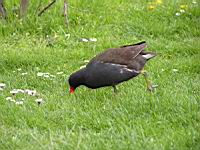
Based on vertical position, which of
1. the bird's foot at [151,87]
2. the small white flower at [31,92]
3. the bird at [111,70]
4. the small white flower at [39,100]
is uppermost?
the bird at [111,70]

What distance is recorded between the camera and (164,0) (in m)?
10.5

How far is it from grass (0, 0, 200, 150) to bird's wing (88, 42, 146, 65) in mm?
356

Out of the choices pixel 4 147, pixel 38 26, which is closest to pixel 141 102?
pixel 4 147

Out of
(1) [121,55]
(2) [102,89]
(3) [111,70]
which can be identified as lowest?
(2) [102,89]

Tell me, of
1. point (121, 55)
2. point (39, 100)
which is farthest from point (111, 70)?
point (39, 100)

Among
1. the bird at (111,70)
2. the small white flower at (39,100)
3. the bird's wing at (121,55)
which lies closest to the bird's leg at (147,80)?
the bird at (111,70)

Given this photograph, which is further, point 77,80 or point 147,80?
point 147,80

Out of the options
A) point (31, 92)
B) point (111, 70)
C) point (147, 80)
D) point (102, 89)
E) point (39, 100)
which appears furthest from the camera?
point (102, 89)

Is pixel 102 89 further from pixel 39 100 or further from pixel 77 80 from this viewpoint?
pixel 39 100

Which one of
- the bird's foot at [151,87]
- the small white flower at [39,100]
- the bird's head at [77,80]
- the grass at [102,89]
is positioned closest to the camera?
the grass at [102,89]

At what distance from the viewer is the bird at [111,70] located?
6.54 m

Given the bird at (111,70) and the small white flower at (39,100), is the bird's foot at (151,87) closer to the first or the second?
the bird at (111,70)

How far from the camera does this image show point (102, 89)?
7.02 metres

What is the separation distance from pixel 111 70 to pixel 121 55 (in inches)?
10.2
